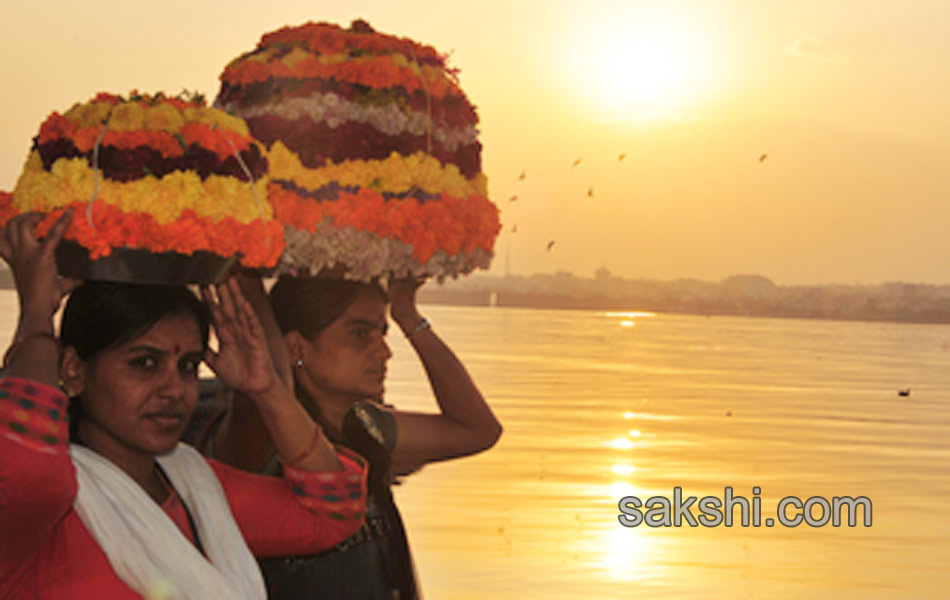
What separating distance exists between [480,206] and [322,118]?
1.82 ft

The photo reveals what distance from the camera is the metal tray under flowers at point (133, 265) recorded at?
281 cm

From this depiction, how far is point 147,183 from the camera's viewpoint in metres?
2.91

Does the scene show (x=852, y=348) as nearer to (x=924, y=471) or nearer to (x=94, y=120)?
(x=924, y=471)

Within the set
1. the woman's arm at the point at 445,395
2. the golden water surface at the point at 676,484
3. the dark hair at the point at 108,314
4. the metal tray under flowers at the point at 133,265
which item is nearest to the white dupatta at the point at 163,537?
the dark hair at the point at 108,314

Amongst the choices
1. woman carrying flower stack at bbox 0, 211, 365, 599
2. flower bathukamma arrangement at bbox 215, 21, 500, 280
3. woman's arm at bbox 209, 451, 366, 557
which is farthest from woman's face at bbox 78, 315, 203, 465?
flower bathukamma arrangement at bbox 215, 21, 500, 280

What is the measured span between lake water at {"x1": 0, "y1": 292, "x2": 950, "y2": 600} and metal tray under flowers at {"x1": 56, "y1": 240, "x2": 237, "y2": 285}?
25.5ft

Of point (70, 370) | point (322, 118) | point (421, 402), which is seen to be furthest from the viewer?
point (421, 402)

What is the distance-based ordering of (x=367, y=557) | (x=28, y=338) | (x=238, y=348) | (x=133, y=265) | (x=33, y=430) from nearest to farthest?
(x=33, y=430) → (x=28, y=338) → (x=133, y=265) → (x=238, y=348) → (x=367, y=557)

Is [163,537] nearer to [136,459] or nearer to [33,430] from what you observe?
[136,459]

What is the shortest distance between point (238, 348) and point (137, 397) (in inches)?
13.8

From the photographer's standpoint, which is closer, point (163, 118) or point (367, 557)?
point (163, 118)

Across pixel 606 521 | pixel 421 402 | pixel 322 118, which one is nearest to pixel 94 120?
pixel 322 118

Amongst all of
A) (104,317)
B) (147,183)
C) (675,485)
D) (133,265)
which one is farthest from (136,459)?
(675,485)

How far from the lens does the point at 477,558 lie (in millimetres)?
11766
